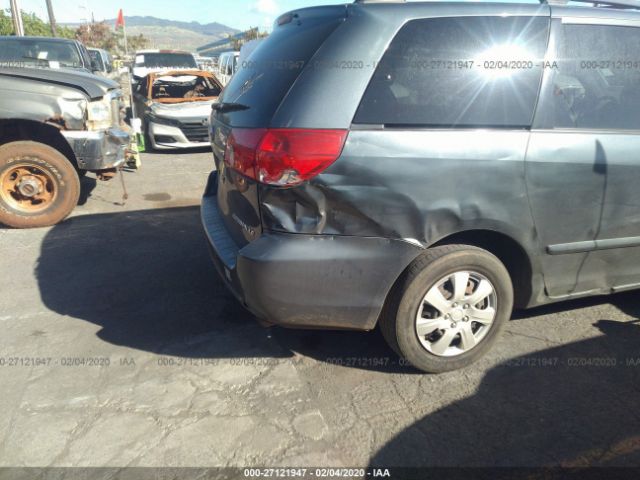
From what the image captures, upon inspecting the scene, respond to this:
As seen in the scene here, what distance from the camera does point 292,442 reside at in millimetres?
2338

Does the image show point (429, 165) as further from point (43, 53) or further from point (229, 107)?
point (43, 53)

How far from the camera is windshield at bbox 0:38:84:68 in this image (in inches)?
287

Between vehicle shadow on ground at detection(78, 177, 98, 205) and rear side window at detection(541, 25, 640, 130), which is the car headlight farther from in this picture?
rear side window at detection(541, 25, 640, 130)

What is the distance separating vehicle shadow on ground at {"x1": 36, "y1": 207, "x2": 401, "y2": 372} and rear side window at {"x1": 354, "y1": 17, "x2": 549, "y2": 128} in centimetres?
144

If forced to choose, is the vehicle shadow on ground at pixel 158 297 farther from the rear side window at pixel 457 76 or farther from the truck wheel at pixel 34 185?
the rear side window at pixel 457 76

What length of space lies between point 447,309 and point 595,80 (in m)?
1.54

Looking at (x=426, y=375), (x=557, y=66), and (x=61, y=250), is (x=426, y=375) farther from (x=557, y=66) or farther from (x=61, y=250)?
(x=61, y=250)

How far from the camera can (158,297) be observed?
3.67 m

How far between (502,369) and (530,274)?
57cm

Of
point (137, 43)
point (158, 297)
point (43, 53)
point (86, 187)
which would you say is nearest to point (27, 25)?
point (43, 53)

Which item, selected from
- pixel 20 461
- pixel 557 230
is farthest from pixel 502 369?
pixel 20 461

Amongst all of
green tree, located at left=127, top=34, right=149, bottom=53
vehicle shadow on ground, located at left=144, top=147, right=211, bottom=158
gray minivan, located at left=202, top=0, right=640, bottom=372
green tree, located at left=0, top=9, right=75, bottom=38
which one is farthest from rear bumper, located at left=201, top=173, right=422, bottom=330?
green tree, located at left=127, top=34, right=149, bottom=53

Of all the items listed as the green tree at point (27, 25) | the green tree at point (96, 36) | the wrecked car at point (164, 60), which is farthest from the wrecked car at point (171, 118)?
the green tree at point (96, 36)

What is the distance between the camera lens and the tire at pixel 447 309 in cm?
256
